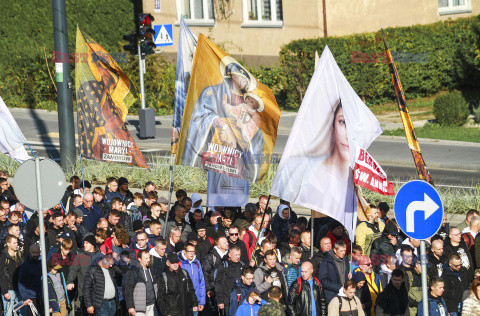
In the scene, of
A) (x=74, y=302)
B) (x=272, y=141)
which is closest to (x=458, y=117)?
(x=272, y=141)

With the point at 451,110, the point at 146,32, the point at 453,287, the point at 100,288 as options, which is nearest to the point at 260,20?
the point at 451,110

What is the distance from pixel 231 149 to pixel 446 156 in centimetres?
1164

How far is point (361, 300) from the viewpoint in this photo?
10.5 metres

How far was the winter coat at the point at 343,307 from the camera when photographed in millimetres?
9859

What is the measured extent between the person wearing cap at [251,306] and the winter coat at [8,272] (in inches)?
131

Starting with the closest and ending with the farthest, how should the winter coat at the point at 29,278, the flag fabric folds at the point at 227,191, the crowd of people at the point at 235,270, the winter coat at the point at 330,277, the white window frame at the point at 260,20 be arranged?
the crowd of people at the point at 235,270
the winter coat at the point at 330,277
the winter coat at the point at 29,278
the flag fabric folds at the point at 227,191
the white window frame at the point at 260,20

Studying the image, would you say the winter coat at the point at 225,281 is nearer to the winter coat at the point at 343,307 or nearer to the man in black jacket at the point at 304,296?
the man in black jacket at the point at 304,296

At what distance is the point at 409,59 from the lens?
30281mm

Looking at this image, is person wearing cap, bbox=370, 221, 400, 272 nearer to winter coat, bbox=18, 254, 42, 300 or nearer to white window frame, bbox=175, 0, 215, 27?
winter coat, bbox=18, 254, 42, 300

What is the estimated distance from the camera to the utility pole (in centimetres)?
1917

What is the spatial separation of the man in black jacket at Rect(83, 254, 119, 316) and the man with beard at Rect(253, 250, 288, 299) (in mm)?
1806

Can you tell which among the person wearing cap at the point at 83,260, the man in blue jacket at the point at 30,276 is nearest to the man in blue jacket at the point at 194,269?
the person wearing cap at the point at 83,260

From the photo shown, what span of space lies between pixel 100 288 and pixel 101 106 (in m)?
4.81

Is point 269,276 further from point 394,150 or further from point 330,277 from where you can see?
point 394,150
